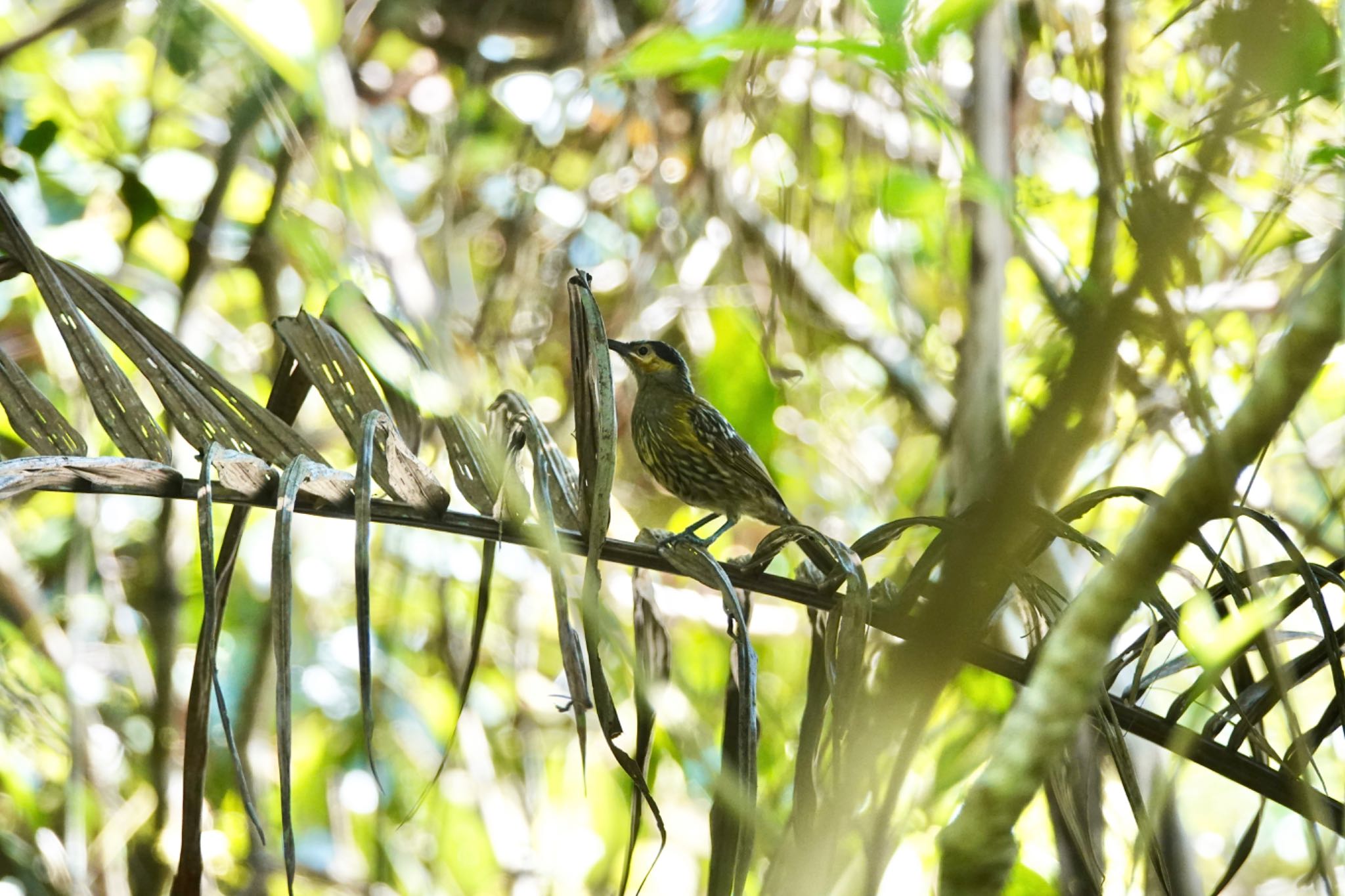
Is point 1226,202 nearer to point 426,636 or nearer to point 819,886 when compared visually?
point 819,886

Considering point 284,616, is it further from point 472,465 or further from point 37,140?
point 37,140

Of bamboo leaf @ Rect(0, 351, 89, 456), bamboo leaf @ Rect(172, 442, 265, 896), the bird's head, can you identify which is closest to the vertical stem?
the bird's head

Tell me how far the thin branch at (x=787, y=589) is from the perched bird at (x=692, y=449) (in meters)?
1.12

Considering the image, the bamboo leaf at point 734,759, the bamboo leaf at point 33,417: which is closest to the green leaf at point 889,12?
the bamboo leaf at point 734,759

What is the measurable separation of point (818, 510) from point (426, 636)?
177 centimetres

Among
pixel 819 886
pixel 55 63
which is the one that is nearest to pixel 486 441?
pixel 819 886

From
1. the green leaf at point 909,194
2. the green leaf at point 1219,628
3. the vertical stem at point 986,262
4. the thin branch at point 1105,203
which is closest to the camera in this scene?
the thin branch at point 1105,203

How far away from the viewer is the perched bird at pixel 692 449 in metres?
3.42

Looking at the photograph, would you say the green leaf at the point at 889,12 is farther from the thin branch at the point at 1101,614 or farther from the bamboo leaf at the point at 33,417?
the bamboo leaf at the point at 33,417

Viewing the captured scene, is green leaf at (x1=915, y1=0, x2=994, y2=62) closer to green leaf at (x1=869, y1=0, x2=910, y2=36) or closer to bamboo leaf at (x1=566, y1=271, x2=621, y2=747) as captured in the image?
green leaf at (x1=869, y1=0, x2=910, y2=36)

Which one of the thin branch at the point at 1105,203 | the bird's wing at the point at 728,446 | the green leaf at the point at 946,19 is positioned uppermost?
the bird's wing at the point at 728,446

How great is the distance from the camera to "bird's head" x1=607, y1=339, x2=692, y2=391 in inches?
159

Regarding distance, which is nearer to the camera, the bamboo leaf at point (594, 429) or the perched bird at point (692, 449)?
the bamboo leaf at point (594, 429)

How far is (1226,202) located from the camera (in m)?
2.87
